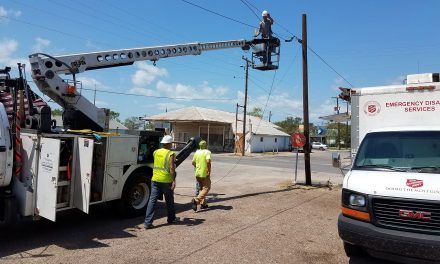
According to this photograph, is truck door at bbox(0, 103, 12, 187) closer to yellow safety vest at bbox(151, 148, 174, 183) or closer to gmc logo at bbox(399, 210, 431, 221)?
yellow safety vest at bbox(151, 148, 174, 183)

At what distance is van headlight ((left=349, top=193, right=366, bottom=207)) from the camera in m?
5.38

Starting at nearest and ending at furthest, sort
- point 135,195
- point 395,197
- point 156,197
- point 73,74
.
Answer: point 395,197
point 156,197
point 135,195
point 73,74

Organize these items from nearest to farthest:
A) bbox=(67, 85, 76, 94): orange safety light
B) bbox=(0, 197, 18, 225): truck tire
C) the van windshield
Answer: the van windshield
bbox=(0, 197, 18, 225): truck tire
bbox=(67, 85, 76, 94): orange safety light

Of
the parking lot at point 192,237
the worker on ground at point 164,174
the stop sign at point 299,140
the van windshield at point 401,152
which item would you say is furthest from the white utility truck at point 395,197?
the stop sign at point 299,140

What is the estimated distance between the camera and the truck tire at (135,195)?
328 inches

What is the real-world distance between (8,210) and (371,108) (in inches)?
291

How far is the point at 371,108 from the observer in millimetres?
8734

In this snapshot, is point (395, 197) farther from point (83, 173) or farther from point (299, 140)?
point (299, 140)

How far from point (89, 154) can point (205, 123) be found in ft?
130

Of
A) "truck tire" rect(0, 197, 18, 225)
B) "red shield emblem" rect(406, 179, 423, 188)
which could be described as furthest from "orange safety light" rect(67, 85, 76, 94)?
"red shield emblem" rect(406, 179, 423, 188)

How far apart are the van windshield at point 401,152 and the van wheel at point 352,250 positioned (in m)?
1.19

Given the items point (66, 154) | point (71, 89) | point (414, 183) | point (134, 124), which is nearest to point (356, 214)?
point (414, 183)

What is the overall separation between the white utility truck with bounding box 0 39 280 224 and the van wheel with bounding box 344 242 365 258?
14.2ft

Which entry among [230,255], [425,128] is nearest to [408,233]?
[425,128]
